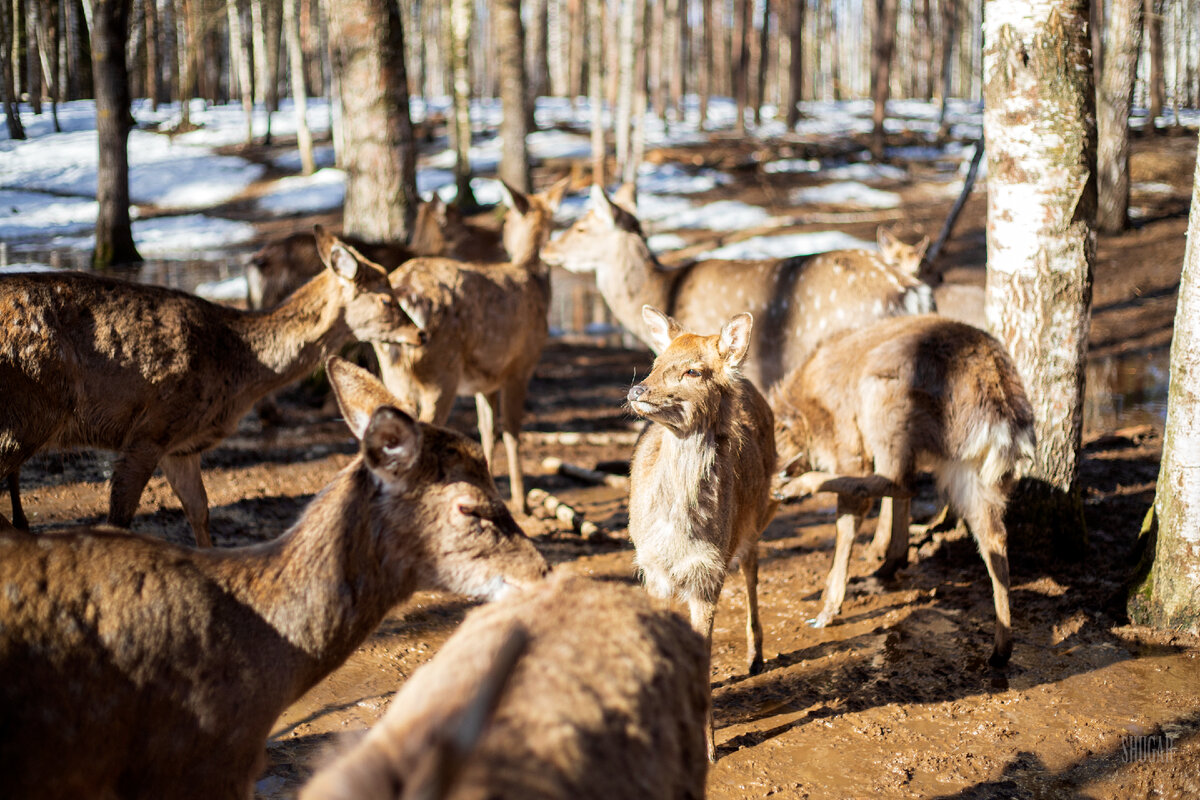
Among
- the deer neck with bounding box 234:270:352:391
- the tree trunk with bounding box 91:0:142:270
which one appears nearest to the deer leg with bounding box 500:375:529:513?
the deer neck with bounding box 234:270:352:391

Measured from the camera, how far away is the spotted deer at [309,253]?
952cm

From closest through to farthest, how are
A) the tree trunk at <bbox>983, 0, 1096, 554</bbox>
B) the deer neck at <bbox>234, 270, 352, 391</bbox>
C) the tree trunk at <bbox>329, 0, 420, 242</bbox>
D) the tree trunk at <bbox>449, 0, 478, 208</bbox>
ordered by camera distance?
the tree trunk at <bbox>983, 0, 1096, 554</bbox> < the deer neck at <bbox>234, 270, 352, 391</bbox> < the tree trunk at <bbox>329, 0, 420, 242</bbox> < the tree trunk at <bbox>449, 0, 478, 208</bbox>

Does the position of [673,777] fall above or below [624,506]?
above

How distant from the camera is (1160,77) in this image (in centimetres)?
3161

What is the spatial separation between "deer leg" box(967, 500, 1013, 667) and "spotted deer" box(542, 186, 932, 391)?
9.43 ft

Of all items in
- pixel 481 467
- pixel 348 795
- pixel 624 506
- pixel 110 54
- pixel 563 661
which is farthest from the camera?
pixel 110 54

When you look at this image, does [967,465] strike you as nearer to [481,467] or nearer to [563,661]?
[481,467]

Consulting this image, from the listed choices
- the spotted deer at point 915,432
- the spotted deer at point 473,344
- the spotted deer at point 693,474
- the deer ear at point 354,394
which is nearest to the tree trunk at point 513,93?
the spotted deer at point 473,344

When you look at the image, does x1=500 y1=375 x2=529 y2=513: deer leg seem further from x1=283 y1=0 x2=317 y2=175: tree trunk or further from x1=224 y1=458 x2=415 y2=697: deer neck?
x1=283 y1=0 x2=317 y2=175: tree trunk

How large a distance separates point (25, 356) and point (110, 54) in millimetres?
11390

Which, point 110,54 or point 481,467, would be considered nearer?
point 481,467

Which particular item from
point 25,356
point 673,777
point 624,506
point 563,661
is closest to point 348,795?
point 563,661

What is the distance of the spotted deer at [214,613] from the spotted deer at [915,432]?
2736 mm

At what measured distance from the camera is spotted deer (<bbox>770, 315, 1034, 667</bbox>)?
5684mm
